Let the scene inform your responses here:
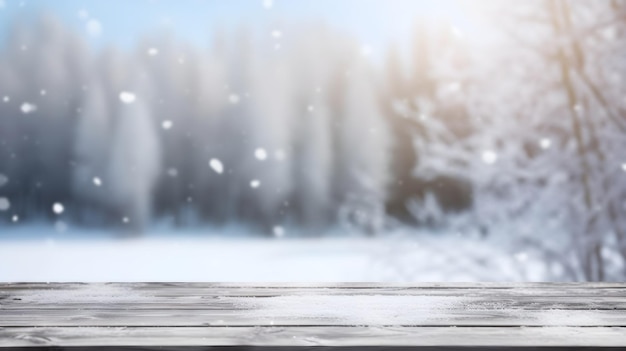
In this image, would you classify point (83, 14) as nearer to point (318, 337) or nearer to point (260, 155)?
point (260, 155)

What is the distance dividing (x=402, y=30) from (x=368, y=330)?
26.5 ft

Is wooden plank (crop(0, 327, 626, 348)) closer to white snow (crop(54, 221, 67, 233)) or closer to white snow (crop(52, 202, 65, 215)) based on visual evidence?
white snow (crop(52, 202, 65, 215))

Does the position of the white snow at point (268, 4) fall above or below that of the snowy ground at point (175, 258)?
above

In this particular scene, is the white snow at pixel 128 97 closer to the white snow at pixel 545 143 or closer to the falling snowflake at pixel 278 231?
the falling snowflake at pixel 278 231

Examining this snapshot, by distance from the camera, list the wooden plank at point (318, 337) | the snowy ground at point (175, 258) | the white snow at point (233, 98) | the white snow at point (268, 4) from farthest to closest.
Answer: the white snow at point (233, 98)
the snowy ground at point (175, 258)
the white snow at point (268, 4)
the wooden plank at point (318, 337)

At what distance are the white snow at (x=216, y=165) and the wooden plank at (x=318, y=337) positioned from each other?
32.5 feet

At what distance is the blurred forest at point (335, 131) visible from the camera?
455 centimetres

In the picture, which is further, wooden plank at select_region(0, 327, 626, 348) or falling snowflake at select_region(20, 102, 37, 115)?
falling snowflake at select_region(20, 102, 37, 115)

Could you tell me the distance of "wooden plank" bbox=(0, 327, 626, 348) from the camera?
1166mm

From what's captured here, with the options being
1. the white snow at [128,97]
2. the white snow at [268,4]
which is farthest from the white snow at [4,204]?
the white snow at [268,4]

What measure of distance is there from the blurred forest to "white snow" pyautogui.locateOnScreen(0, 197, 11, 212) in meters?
0.05

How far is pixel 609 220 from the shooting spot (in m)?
4.25

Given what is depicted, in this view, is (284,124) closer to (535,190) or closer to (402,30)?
(402,30)

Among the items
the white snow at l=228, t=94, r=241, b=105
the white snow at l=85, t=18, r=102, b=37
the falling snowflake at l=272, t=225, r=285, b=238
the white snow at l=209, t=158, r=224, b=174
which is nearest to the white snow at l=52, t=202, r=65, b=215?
the white snow at l=209, t=158, r=224, b=174
